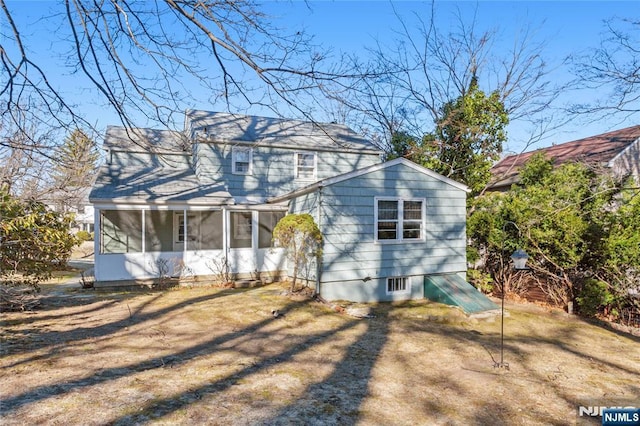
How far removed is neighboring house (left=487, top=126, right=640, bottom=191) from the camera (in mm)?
14758

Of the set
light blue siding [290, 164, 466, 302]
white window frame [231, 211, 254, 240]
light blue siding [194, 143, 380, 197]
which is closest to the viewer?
light blue siding [290, 164, 466, 302]

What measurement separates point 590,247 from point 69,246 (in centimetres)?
1263

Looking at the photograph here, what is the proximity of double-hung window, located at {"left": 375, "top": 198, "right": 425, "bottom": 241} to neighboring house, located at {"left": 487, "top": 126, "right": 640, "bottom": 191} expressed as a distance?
543cm

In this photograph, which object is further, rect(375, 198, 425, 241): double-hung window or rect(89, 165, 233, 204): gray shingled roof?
rect(89, 165, 233, 204): gray shingled roof

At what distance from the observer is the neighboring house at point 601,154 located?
1476 centimetres

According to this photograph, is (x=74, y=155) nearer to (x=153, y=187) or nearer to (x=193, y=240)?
(x=153, y=187)

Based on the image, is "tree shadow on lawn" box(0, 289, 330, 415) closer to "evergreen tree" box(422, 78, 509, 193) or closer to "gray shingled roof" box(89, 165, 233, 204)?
"gray shingled roof" box(89, 165, 233, 204)

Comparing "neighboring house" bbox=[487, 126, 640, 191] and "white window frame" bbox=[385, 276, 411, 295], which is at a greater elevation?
"neighboring house" bbox=[487, 126, 640, 191]

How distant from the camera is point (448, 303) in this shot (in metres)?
10.6

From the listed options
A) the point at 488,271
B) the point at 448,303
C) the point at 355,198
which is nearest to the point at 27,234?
the point at 355,198

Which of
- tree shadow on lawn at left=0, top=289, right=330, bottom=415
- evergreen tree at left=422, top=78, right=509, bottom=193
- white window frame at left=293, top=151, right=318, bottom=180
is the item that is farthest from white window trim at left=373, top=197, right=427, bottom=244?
white window frame at left=293, top=151, right=318, bottom=180

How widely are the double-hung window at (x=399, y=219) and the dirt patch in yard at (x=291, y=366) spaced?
2309 mm

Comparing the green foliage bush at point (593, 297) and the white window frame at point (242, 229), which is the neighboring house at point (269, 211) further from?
the green foliage bush at point (593, 297)
